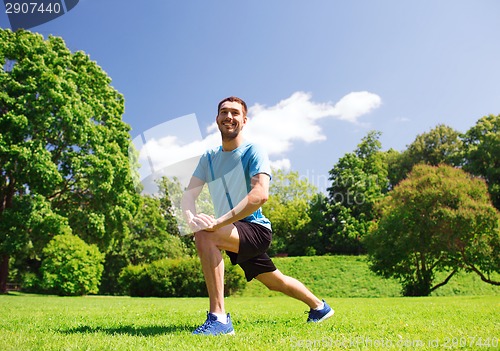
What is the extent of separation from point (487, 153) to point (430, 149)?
718 cm

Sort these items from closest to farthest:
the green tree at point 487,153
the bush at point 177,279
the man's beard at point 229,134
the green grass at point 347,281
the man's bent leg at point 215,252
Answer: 1. the man's bent leg at point 215,252
2. the man's beard at point 229,134
3. the bush at point 177,279
4. the green grass at point 347,281
5. the green tree at point 487,153

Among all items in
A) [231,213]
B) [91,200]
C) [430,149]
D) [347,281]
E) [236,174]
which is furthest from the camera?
[430,149]

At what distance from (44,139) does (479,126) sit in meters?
33.5

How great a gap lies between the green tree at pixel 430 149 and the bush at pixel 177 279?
2480 centimetres

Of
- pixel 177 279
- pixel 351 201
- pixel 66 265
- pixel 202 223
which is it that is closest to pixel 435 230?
pixel 177 279

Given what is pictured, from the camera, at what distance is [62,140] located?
19578mm

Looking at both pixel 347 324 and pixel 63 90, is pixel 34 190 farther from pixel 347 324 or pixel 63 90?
pixel 347 324

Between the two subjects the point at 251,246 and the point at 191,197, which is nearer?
the point at 251,246

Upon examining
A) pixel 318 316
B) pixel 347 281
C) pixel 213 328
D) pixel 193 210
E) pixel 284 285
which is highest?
pixel 193 210

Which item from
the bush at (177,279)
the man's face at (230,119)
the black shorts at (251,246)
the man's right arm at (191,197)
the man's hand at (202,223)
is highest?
the man's face at (230,119)

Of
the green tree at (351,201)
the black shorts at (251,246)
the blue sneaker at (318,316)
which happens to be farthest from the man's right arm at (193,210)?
the green tree at (351,201)

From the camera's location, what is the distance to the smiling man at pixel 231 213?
11.4 ft

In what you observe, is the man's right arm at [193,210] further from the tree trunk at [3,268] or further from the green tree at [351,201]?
the green tree at [351,201]

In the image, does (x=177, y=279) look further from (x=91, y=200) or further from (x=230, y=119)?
(x=230, y=119)
